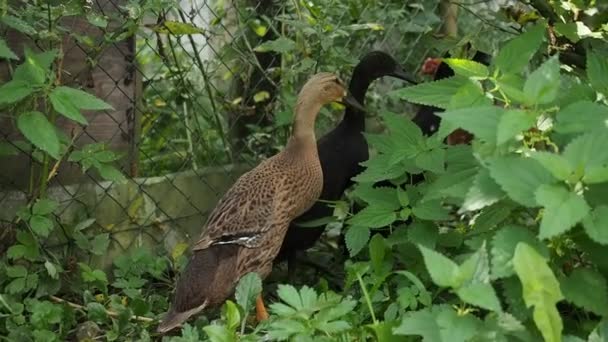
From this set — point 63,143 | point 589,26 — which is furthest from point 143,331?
point 589,26

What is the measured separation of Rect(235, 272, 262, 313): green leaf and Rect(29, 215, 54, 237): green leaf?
86cm

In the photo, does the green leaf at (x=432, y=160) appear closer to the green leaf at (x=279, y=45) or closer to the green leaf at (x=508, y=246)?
the green leaf at (x=508, y=246)

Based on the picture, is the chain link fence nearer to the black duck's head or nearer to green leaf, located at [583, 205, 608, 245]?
the black duck's head

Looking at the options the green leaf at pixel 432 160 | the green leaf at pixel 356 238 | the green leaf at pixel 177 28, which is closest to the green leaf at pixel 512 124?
the green leaf at pixel 432 160

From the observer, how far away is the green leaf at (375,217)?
2.95m

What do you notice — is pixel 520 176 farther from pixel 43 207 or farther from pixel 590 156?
pixel 43 207

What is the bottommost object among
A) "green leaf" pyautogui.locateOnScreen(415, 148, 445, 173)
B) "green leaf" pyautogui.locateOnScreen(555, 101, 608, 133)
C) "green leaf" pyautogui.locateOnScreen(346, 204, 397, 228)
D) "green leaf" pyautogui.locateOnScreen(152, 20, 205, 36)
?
"green leaf" pyautogui.locateOnScreen(346, 204, 397, 228)

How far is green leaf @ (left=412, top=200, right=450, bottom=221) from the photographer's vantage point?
290cm

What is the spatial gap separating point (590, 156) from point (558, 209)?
6.5 inches

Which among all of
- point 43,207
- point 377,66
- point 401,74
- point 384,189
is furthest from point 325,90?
point 43,207

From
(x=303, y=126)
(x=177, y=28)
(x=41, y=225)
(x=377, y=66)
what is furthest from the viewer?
(x=377, y=66)

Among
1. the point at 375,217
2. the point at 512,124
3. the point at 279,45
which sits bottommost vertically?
the point at 375,217

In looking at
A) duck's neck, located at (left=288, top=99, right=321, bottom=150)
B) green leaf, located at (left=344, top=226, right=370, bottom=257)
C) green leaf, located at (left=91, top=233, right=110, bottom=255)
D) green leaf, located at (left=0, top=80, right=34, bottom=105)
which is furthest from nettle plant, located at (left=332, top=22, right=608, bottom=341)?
green leaf, located at (left=91, top=233, right=110, bottom=255)

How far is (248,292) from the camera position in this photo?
2869 mm
